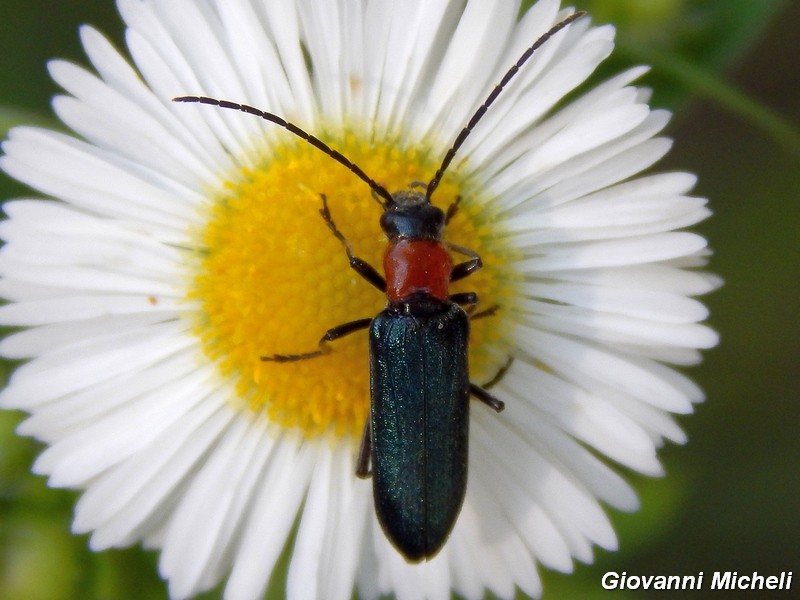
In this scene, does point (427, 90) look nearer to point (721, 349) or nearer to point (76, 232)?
point (76, 232)

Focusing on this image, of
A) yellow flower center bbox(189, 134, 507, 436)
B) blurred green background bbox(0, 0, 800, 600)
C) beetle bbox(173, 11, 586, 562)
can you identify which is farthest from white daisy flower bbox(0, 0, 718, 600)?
blurred green background bbox(0, 0, 800, 600)

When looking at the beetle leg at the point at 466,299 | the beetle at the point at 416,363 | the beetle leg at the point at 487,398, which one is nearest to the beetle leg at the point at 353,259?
the beetle at the point at 416,363

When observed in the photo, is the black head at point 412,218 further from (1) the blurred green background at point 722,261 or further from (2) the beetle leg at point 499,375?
(1) the blurred green background at point 722,261

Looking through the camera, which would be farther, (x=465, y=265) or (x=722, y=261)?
(x=722, y=261)

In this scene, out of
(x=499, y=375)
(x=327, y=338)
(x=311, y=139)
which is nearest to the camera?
(x=327, y=338)

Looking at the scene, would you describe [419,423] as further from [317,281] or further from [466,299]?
[317,281]

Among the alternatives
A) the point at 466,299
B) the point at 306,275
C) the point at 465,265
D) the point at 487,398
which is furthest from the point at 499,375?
the point at 306,275
